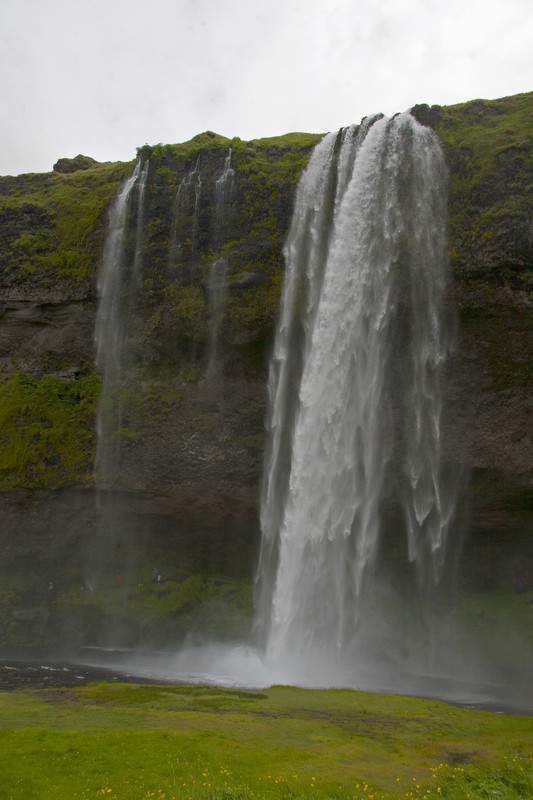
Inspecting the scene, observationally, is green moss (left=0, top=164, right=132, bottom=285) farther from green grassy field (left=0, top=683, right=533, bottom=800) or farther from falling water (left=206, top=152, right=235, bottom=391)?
green grassy field (left=0, top=683, right=533, bottom=800)

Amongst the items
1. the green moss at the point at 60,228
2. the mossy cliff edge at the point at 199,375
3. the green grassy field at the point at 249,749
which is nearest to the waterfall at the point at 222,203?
the mossy cliff edge at the point at 199,375

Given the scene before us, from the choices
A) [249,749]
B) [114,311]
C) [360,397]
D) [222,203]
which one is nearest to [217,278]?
[222,203]

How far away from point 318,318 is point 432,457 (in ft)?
28.7

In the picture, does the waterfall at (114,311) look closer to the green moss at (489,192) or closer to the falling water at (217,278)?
the falling water at (217,278)

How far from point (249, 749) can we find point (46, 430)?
87.9ft

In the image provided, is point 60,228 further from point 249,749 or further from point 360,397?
point 249,749

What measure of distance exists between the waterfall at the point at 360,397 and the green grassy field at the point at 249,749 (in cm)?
1089

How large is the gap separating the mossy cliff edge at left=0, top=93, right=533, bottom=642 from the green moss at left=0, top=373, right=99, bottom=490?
77mm

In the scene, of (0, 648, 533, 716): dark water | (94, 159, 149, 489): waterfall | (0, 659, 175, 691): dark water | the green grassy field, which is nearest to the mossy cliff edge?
(94, 159, 149, 489): waterfall

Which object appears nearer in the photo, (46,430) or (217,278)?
(217,278)

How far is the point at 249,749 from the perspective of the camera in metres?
12.2

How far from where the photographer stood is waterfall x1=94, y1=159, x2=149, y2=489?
3494 centimetres

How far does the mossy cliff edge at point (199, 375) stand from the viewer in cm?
2917

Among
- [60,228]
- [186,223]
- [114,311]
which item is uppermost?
[60,228]
